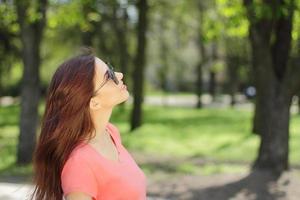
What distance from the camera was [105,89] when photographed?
2.65 meters

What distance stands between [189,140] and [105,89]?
1658cm

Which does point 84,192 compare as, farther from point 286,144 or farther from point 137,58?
point 137,58

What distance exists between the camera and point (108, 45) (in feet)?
106

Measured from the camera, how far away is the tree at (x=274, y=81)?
11.0 m

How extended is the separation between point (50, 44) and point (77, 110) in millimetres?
32779

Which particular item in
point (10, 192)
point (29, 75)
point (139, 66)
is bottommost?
point (139, 66)

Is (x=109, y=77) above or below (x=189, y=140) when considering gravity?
above

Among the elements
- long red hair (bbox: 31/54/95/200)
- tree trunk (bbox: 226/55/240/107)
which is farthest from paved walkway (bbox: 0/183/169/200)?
tree trunk (bbox: 226/55/240/107)

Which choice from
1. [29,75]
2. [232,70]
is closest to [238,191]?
[29,75]

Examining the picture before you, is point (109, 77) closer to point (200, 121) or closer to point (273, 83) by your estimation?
point (273, 83)

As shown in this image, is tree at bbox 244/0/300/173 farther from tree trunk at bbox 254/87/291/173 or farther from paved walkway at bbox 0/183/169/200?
paved walkway at bbox 0/183/169/200

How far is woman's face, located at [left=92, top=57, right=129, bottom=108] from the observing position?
2.64m

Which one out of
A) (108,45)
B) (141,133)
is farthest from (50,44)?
(141,133)

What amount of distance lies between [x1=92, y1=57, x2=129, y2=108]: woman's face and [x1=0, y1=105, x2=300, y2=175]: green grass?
9.79m
